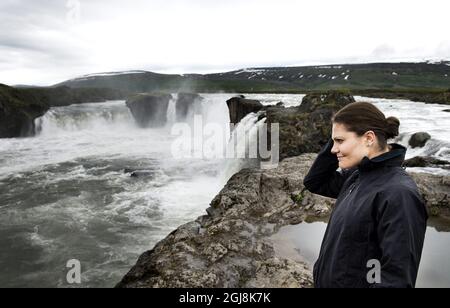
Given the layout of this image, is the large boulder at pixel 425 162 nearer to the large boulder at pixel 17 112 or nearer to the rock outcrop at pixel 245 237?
the rock outcrop at pixel 245 237

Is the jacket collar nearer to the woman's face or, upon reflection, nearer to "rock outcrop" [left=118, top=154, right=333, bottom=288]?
the woman's face

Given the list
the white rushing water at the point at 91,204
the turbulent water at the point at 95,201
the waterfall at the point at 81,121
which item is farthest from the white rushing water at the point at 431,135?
the waterfall at the point at 81,121

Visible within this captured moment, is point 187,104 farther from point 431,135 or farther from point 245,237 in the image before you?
point 245,237

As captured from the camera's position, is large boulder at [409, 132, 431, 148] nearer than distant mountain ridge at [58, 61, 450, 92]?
Yes

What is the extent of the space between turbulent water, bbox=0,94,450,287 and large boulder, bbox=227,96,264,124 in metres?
2.22

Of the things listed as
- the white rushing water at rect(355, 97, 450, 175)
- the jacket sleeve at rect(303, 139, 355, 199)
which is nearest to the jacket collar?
the jacket sleeve at rect(303, 139, 355, 199)

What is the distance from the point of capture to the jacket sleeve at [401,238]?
1.97m

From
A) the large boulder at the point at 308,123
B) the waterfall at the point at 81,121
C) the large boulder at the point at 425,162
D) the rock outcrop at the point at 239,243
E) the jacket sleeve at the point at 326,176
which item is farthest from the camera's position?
the waterfall at the point at 81,121

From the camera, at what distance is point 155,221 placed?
49.4 feet

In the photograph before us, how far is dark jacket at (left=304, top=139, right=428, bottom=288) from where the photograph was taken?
198 cm

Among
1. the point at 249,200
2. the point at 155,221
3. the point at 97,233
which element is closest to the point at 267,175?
the point at 249,200

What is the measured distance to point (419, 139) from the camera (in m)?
17.7

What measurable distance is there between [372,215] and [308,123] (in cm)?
1609
